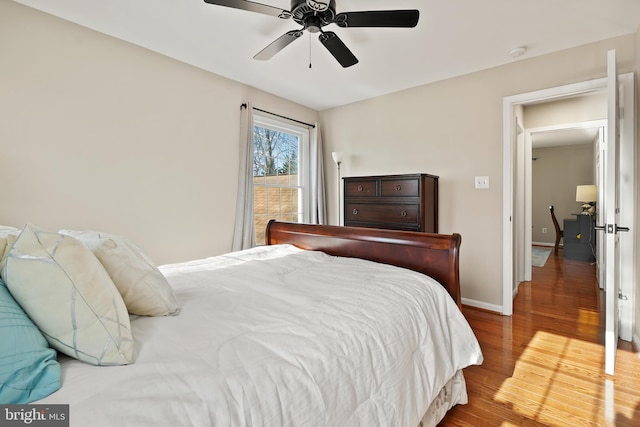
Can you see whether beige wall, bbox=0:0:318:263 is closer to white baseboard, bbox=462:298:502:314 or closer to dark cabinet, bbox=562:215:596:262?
white baseboard, bbox=462:298:502:314

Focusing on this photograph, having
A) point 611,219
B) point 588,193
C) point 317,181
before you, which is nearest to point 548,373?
point 611,219

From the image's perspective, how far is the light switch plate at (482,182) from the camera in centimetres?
320

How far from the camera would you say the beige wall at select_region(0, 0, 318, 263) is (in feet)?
6.88

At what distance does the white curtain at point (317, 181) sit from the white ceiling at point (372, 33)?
1097 millimetres

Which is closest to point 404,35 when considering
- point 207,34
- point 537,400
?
point 207,34

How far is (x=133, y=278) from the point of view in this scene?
3.51ft

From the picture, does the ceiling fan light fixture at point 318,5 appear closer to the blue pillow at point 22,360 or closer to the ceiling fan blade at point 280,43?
the ceiling fan blade at point 280,43

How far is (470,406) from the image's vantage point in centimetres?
170

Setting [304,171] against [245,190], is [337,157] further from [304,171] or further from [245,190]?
[245,190]

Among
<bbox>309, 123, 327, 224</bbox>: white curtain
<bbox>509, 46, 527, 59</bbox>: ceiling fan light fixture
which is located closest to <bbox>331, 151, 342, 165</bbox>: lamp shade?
<bbox>309, 123, 327, 224</bbox>: white curtain

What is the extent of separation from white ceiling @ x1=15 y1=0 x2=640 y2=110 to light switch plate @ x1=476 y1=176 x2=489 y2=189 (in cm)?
116

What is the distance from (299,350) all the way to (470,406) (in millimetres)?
1398

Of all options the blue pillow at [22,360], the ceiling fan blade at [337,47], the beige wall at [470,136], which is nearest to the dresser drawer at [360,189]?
the beige wall at [470,136]

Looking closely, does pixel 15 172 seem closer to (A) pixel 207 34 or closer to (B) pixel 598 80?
(A) pixel 207 34
